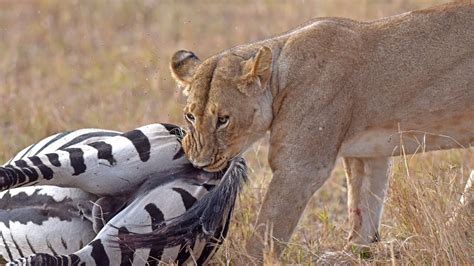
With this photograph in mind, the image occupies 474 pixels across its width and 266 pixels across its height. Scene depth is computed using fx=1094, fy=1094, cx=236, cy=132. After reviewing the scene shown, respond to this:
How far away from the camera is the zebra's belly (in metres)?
3.78

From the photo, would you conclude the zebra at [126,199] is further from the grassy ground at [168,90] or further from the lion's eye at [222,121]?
the grassy ground at [168,90]

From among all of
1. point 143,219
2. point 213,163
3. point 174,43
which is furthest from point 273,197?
point 174,43

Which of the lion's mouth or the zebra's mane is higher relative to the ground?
the lion's mouth

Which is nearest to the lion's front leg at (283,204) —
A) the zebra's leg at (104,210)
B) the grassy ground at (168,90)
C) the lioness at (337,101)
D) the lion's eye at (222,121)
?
the lioness at (337,101)

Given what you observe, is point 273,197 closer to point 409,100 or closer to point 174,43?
point 409,100

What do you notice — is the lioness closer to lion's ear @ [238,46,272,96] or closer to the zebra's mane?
lion's ear @ [238,46,272,96]

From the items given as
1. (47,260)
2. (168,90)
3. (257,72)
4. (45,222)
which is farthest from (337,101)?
(168,90)

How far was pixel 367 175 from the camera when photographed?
14.7 feet

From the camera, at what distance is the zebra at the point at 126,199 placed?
3.64 m

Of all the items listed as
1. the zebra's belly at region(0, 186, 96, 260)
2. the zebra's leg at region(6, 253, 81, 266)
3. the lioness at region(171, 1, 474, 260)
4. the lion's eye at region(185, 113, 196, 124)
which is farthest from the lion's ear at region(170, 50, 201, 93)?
the zebra's leg at region(6, 253, 81, 266)

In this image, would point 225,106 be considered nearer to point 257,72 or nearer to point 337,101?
point 257,72

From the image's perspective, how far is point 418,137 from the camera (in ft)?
14.2

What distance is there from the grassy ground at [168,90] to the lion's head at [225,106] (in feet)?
1.26

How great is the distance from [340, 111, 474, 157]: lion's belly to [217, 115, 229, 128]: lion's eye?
57 centimetres
